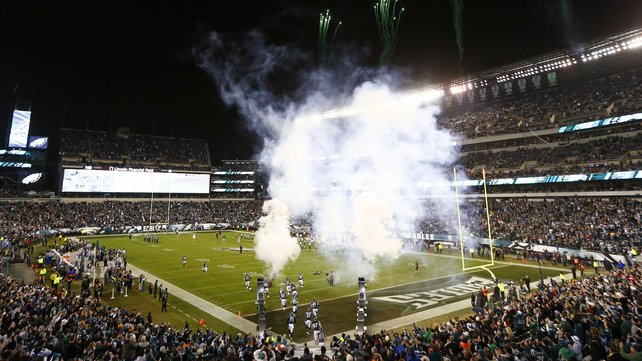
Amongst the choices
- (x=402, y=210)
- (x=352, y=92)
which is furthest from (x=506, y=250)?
(x=352, y=92)

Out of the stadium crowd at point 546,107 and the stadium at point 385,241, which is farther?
the stadium crowd at point 546,107

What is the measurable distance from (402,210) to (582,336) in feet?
106

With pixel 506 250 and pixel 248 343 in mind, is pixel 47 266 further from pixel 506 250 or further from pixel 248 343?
pixel 506 250

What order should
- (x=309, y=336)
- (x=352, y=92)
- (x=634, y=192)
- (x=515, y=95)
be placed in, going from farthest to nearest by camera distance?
1. (x=515, y=95)
2. (x=634, y=192)
3. (x=352, y=92)
4. (x=309, y=336)

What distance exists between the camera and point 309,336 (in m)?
17.7

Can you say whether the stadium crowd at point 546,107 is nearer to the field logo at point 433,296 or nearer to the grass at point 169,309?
the field logo at point 433,296

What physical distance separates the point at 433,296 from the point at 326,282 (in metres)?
9.03

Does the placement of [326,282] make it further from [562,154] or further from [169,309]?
[562,154]

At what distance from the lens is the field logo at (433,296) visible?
22.6 meters

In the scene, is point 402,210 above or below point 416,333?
above

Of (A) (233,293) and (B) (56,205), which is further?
(B) (56,205)

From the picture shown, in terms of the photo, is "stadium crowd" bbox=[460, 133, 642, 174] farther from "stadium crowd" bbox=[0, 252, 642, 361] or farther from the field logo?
"stadium crowd" bbox=[0, 252, 642, 361]

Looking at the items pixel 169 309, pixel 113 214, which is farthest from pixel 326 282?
pixel 113 214

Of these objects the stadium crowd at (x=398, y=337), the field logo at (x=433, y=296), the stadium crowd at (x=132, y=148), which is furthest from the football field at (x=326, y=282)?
the stadium crowd at (x=132, y=148)
